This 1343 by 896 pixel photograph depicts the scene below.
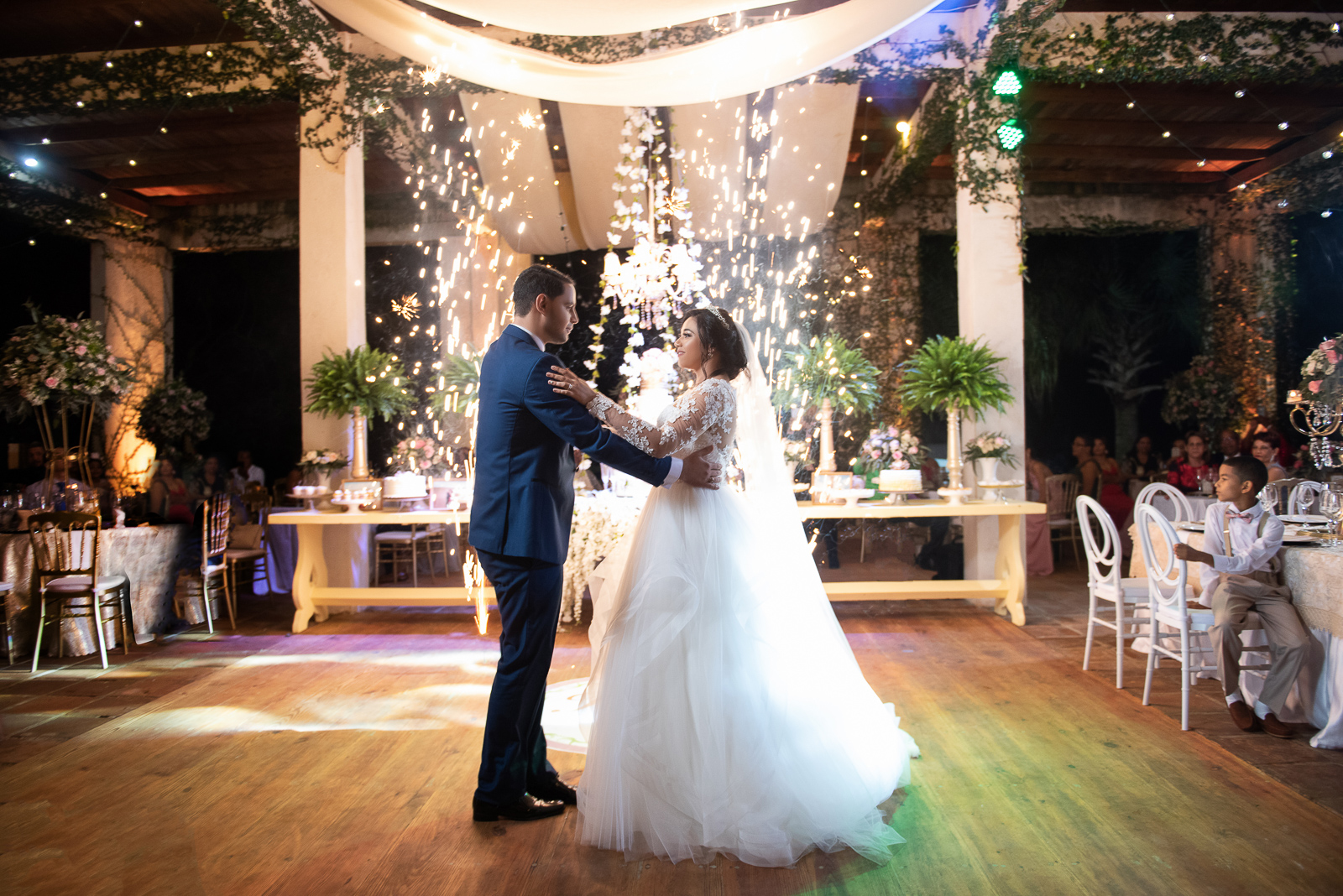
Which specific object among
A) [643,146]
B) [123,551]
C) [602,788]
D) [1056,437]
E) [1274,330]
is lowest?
[602,788]

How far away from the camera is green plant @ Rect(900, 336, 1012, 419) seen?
5.65 meters

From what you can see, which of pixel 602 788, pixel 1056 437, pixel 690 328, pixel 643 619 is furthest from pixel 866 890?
pixel 1056 437

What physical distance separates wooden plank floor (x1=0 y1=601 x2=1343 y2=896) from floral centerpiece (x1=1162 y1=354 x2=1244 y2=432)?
6526mm

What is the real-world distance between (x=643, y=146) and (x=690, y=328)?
3955mm

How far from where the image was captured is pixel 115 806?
2.85 meters

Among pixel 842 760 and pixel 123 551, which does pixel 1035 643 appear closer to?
pixel 842 760

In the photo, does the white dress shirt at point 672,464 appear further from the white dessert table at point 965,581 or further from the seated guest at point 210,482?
the seated guest at point 210,482

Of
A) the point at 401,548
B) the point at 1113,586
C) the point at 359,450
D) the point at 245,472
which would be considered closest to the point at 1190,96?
the point at 1113,586

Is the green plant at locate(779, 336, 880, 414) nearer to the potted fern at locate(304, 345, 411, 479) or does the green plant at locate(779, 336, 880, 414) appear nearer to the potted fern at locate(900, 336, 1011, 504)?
the potted fern at locate(900, 336, 1011, 504)

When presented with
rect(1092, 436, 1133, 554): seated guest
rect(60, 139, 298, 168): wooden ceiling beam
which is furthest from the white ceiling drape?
rect(1092, 436, 1133, 554): seated guest

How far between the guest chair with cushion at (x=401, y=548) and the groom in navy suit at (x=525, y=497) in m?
4.41

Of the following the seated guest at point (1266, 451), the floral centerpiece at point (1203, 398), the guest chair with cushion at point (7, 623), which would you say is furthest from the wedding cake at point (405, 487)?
the floral centerpiece at point (1203, 398)

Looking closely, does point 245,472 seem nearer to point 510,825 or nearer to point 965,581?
point 510,825

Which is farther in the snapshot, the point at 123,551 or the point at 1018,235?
the point at 1018,235
